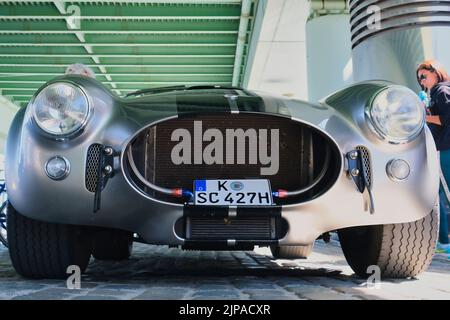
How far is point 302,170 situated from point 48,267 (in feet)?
3.98

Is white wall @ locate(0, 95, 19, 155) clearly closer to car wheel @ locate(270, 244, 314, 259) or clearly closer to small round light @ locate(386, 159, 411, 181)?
car wheel @ locate(270, 244, 314, 259)

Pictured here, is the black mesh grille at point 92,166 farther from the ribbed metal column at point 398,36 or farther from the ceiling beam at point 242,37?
the ceiling beam at point 242,37

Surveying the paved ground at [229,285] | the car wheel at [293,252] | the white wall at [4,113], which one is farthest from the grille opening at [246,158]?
the white wall at [4,113]

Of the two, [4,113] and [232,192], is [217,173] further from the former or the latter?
[4,113]

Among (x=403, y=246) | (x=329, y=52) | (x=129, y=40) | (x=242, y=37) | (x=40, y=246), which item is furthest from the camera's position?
(x=129, y=40)

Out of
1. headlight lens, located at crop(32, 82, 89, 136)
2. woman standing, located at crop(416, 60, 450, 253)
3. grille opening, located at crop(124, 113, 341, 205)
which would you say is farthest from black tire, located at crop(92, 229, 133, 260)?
woman standing, located at crop(416, 60, 450, 253)

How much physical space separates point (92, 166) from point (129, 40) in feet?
37.9

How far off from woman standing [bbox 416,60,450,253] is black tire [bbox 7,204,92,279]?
9.46ft

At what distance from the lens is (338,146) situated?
93.2 inches

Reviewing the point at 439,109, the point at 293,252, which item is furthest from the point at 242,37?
the point at 293,252

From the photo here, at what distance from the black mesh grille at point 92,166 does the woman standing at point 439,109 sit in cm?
276

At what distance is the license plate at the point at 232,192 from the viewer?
2252 mm

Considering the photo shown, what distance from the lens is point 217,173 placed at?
247 cm

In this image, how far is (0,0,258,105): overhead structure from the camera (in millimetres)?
11352
